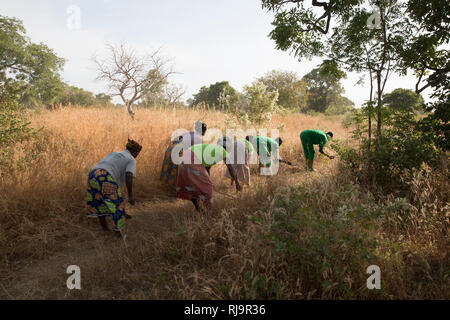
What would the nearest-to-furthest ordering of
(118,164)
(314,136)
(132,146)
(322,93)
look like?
(118,164), (132,146), (314,136), (322,93)

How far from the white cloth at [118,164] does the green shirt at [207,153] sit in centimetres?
88

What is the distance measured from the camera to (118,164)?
3.36 metres

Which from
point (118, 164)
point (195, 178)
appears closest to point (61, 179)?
point (118, 164)

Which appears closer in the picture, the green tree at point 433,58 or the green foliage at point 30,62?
the green tree at point 433,58

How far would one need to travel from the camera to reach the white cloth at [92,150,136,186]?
3223 millimetres

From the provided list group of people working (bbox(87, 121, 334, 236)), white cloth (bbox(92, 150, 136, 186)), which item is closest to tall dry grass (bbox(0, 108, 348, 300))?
group of people working (bbox(87, 121, 334, 236))

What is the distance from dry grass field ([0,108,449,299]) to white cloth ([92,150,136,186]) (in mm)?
761

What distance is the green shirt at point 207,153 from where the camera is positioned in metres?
3.72

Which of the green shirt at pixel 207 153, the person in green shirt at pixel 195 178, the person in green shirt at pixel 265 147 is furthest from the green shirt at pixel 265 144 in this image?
the person in green shirt at pixel 195 178

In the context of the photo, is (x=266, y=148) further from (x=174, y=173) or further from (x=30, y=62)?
(x=30, y=62)

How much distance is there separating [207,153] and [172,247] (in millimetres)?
1583

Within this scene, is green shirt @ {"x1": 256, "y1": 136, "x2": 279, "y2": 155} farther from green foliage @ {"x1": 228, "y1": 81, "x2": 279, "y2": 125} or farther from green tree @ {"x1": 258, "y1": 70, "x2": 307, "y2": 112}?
green tree @ {"x1": 258, "y1": 70, "x2": 307, "y2": 112}

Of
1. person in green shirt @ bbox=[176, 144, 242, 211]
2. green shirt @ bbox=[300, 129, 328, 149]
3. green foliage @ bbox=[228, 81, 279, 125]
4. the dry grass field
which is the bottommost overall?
the dry grass field

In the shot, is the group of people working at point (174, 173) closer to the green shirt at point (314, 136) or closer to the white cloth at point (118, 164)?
the white cloth at point (118, 164)
